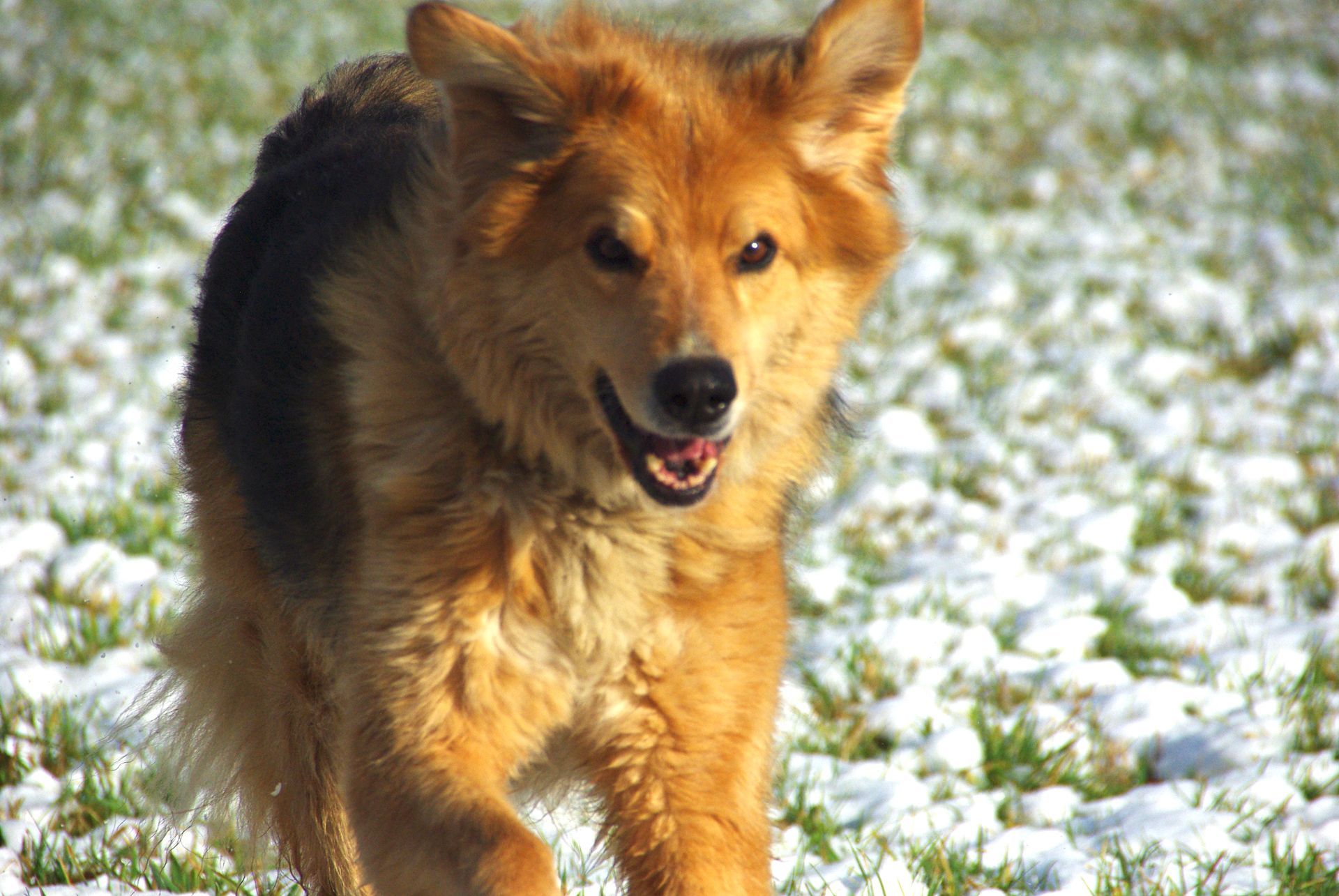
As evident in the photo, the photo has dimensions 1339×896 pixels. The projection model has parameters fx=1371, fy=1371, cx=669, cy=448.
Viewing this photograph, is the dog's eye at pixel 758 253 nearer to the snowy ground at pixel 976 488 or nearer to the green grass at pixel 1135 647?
the snowy ground at pixel 976 488

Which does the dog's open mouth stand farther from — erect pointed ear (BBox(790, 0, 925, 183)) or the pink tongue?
erect pointed ear (BBox(790, 0, 925, 183))

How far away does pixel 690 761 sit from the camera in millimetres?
2785

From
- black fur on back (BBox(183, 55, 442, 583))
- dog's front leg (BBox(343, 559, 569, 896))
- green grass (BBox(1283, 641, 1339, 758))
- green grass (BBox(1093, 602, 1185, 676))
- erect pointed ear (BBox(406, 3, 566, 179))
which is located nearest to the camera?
dog's front leg (BBox(343, 559, 569, 896))

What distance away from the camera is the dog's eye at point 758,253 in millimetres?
2809

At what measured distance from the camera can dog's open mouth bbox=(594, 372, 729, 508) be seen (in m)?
2.79

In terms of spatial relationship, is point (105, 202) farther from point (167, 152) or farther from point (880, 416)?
point (880, 416)

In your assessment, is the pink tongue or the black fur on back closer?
the pink tongue

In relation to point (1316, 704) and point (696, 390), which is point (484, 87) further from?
point (1316, 704)

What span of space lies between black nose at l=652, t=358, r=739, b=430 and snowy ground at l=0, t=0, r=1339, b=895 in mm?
1190

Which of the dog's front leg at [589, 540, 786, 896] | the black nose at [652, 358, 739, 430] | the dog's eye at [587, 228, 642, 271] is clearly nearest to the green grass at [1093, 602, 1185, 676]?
the dog's front leg at [589, 540, 786, 896]

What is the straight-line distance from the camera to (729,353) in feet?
8.82

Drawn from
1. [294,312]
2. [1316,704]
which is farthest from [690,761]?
[1316,704]

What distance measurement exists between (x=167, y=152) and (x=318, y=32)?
371 centimetres

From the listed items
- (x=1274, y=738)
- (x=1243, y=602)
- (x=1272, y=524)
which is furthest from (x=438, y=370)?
(x=1272, y=524)
